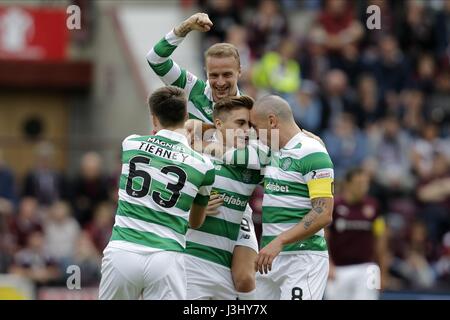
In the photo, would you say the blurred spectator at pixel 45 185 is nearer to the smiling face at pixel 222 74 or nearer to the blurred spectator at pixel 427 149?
the blurred spectator at pixel 427 149

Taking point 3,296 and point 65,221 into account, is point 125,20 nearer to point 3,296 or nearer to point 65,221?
point 65,221

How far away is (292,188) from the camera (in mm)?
10766

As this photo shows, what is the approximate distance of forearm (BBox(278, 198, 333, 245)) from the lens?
10406mm

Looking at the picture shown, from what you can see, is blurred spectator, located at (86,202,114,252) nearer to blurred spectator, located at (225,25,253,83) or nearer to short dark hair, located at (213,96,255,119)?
blurred spectator, located at (225,25,253,83)

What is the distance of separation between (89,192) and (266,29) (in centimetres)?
473

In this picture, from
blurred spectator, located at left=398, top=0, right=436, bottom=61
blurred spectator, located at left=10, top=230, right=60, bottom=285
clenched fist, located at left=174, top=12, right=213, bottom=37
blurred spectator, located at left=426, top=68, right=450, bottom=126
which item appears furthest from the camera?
blurred spectator, located at left=398, top=0, right=436, bottom=61

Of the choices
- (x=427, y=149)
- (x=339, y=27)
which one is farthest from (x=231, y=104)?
(x=339, y=27)

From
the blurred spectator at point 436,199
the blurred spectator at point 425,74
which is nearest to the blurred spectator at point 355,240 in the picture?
the blurred spectator at point 436,199

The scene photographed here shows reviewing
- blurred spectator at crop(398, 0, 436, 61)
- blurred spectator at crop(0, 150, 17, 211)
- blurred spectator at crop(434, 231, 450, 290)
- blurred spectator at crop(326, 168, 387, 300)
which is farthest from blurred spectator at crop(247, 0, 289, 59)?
blurred spectator at crop(326, 168, 387, 300)

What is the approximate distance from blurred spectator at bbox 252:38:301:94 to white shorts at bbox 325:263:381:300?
16.3ft

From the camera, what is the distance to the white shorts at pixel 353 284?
16875 millimetres

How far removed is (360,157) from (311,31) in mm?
3412

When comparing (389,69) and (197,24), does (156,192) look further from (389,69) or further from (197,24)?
(389,69)

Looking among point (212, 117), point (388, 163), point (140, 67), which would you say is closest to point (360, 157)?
point (388, 163)
